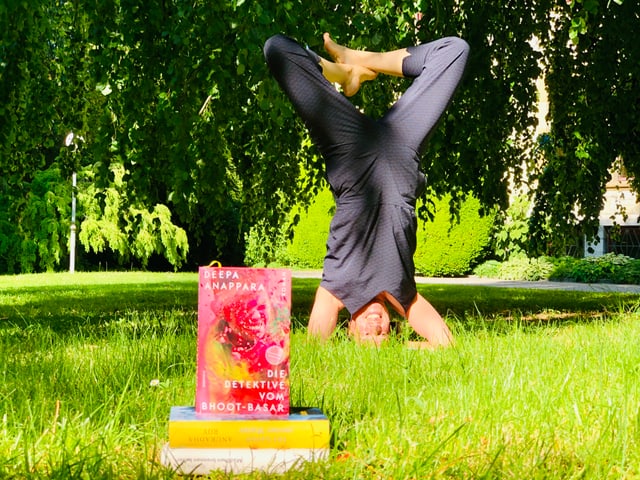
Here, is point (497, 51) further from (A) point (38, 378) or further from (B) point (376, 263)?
(A) point (38, 378)

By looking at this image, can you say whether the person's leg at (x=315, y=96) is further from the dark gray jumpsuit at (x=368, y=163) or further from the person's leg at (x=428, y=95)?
the person's leg at (x=428, y=95)

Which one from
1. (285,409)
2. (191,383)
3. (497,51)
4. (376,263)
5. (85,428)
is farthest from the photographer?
(497,51)

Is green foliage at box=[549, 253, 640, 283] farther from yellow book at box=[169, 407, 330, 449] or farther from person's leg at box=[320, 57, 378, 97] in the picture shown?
yellow book at box=[169, 407, 330, 449]

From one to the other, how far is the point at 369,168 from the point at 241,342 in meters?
1.65

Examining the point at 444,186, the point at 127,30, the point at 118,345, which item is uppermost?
the point at 127,30

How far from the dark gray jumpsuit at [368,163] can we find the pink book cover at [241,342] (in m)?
1.38

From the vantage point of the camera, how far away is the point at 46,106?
215 inches

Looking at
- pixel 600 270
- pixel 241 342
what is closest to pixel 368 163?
pixel 241 342

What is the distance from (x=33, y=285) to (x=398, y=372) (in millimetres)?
8831

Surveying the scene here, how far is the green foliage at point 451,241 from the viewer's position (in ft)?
48.6

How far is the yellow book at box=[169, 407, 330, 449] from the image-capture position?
1715 mm

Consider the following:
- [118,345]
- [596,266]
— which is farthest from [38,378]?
[596,266]

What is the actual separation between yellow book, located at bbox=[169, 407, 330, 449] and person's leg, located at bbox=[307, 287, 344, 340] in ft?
5.09

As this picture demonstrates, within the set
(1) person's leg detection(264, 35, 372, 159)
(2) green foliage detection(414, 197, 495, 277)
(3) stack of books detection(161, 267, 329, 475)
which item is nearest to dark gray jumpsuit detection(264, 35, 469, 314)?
(1) person's leg detection(264, 35, 372, 159)
